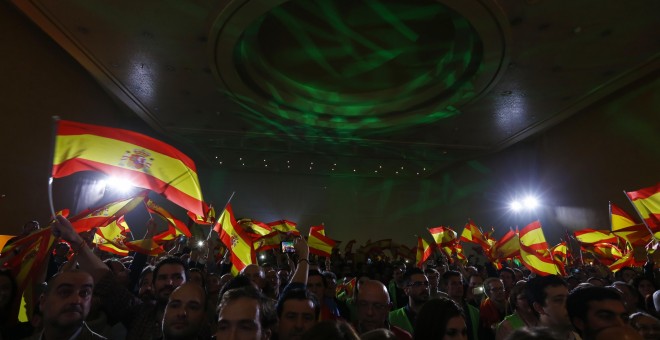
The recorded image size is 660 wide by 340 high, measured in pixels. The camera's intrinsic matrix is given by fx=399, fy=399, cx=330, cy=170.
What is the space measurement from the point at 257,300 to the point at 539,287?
2185 mm

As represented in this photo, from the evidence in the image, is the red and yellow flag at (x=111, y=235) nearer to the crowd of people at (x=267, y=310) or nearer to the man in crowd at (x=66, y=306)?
the crowd of people at (x=267, y=310)

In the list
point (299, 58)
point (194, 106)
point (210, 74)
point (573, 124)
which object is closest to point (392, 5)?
point (299, 58)

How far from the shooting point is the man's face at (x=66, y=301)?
2.48 m

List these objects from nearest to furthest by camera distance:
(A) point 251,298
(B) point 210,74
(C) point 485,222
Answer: (A) point 251,298 < (B) point 210,74 < (C) point 485,222

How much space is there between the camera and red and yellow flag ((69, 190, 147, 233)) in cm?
421

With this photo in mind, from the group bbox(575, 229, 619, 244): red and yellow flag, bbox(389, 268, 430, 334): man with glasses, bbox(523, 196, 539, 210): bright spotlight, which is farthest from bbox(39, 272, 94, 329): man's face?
bbox(523, 196, 539, 210): bright spotlight

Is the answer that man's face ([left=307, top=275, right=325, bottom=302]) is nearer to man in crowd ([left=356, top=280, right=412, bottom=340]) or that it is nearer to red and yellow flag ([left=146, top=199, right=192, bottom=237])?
man in crowd ([left=356, top=280, right=412, bottom=340])

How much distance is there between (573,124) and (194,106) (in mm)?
12640

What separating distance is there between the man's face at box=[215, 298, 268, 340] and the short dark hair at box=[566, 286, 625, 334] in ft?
6.63

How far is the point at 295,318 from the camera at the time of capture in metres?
2.71

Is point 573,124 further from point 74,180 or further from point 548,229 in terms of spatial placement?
point 74,180

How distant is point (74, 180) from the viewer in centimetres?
1162

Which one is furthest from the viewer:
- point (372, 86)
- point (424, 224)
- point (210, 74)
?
point (424, 224)

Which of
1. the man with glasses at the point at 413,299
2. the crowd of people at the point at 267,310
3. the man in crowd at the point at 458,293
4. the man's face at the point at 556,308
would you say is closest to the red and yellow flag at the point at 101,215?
the crowd of people at the point at 267,310
